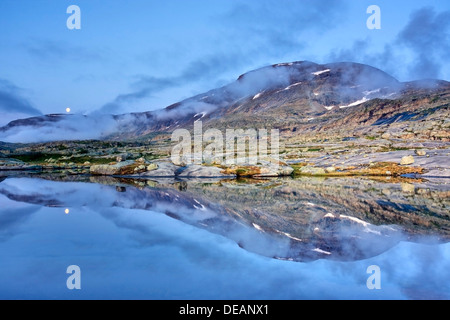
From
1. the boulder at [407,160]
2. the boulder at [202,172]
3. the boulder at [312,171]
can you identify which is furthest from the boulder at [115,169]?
the boulder at [407,160]

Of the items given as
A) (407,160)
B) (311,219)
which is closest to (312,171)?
(407,160)

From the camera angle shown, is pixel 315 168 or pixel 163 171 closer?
pixel 163 171

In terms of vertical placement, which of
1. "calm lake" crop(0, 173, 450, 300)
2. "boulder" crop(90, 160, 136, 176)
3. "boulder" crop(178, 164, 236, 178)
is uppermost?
"boulder" crop(90, 160, 136, 176)

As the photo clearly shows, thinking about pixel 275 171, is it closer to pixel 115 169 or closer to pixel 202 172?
pixel 202 172

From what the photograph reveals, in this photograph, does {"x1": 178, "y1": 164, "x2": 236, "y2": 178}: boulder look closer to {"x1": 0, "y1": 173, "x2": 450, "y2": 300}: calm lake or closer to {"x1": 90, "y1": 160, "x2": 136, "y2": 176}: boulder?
{"x1": 90, "y1": 160, "x2": 136, "y2": 176}: boulder

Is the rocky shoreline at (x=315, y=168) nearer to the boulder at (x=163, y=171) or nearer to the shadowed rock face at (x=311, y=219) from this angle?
the boulder at (x=163, y=171)

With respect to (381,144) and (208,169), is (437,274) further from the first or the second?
(381,144)

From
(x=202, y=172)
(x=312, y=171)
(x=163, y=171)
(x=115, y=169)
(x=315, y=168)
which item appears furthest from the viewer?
(x=115, y=169)

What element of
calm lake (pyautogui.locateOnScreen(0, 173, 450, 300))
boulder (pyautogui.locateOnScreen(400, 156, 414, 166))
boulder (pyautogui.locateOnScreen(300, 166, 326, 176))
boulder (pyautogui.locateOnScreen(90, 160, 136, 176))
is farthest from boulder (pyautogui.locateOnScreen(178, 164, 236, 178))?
calm lake (pyautogui.locateOnScreen(0, 173, 450, 300))

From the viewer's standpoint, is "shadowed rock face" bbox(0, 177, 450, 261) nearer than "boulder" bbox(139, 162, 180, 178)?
Yes
